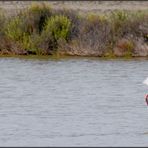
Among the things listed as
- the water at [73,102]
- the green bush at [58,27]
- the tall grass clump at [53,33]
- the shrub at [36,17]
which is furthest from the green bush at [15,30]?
the water at [73,102]

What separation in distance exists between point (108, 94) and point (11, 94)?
8.35ft

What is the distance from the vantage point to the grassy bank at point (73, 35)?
34.6 meters

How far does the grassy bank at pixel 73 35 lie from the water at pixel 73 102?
1.07m

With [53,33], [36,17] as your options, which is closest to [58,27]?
[53,33]

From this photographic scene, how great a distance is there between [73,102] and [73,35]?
37.8 feet

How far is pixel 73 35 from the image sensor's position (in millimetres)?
35562

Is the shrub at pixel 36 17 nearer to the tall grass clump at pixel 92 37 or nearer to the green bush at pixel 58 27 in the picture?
the green bush at pixel 58 27

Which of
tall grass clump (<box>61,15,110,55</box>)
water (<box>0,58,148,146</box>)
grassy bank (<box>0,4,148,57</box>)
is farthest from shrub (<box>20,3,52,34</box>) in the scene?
water (<box>0,58,148,146</box>)

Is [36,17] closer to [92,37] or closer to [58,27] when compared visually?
[58,27]

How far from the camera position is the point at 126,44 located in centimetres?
3441

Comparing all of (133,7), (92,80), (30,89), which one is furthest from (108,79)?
(133,7)

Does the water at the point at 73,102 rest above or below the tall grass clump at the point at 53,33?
above

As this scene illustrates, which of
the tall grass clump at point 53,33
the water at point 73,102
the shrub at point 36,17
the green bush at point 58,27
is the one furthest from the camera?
the shrub at point 36,17

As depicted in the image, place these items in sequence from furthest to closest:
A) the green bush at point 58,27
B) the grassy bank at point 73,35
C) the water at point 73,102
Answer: the green bush at point 58,27 → the grassy bank at point 73,35 → the water at point 73,102
